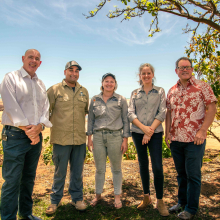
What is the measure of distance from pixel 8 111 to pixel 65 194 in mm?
2427

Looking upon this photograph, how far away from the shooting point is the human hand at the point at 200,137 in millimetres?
3012

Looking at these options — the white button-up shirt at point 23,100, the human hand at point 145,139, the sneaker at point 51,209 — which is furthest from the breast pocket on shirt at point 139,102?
the sneaker at point 51,209

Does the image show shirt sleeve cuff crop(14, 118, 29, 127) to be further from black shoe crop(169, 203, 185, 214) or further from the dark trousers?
black shoe crop(169, 203, 185, 214)

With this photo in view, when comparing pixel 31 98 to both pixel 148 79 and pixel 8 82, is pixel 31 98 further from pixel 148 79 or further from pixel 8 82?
pixel 148 79

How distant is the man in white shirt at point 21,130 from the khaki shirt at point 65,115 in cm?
30

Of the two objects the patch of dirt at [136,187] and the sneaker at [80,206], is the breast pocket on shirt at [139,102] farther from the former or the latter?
the sneaker at [80,206]

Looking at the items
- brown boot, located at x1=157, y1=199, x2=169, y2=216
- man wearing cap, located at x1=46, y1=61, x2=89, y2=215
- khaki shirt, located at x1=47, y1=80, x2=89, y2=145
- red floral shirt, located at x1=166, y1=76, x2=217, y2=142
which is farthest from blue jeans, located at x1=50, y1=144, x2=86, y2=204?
red floral shirt, located at x1=166, y1=76, x2=217, y2=142

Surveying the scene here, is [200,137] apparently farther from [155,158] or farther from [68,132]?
[68,132]

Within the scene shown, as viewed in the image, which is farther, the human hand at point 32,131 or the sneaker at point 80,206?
the sneaker at point 80,206

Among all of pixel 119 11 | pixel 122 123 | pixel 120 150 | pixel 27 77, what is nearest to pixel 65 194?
pixel 120 150

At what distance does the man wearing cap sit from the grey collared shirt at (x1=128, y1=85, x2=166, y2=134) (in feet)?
A: 3.15

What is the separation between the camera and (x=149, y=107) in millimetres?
3410

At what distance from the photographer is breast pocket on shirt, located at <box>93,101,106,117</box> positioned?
3529 millimetres

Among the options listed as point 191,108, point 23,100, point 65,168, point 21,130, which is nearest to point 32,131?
point 21,130
